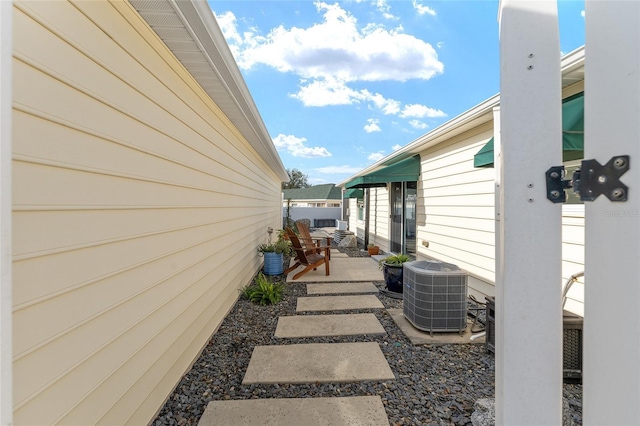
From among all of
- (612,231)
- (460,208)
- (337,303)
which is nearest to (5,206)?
(612,231)

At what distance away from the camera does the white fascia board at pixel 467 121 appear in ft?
7.89

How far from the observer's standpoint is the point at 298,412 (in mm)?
2033

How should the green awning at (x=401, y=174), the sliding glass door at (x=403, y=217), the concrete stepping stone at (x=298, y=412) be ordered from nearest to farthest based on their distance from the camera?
the concrete stepping stone at (x=298, y=412), the green awning at (x=401, y=174), the sliding glass door at (x=403, y=217)

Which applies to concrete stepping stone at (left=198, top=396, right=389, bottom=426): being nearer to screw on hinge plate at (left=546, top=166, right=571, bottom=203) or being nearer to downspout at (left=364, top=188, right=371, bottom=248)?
screw on hinge plate at (left=546, top=166, right=571, bottom=203)

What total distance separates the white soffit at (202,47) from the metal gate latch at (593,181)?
2004 millimetres

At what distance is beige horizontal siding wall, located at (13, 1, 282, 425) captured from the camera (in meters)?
1.13

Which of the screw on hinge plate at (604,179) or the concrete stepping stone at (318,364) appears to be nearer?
the screw on hinge plate at (604,179)

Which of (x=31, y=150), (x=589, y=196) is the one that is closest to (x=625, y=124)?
(x=589, y=196)

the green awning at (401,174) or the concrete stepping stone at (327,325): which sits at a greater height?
the green awning at (401,174)

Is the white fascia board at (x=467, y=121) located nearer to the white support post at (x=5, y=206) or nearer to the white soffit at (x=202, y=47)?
the white soffit at (x=202, y=47)

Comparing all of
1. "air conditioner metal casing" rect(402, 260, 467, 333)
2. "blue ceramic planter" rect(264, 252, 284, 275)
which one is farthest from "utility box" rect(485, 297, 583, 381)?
"blue ceramic planter" rect(264, 252, 284, 275)

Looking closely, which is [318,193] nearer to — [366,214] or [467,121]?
[366,214]

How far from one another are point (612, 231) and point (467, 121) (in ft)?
12.0

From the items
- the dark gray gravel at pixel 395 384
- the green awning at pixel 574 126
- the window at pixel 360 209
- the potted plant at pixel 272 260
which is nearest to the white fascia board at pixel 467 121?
the green awning at pixel 574 126
